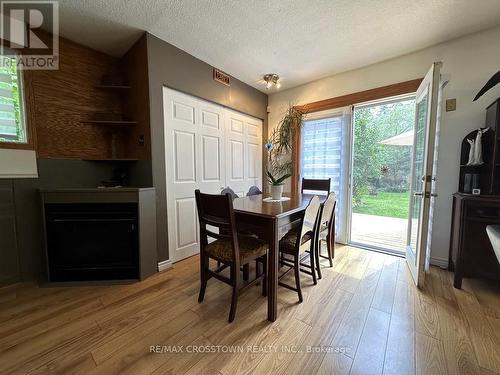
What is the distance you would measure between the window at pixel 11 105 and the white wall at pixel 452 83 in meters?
3.63

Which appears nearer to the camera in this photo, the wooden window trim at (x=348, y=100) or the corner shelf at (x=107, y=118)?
the corner shelf at (x=107, y=118)

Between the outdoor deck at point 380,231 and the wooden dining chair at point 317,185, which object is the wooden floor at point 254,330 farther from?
the wooden dining chair at point 317,185

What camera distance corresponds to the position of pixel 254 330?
144 cm

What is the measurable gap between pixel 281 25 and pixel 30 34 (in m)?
2.50

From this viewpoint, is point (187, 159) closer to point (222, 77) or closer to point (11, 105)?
point (222, 77)

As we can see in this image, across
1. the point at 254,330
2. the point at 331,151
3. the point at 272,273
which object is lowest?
→ the point at 254,330

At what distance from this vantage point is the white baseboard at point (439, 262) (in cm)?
234

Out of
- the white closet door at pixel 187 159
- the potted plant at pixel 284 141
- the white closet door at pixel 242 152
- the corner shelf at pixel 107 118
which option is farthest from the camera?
the potted plant at pixel 284 141

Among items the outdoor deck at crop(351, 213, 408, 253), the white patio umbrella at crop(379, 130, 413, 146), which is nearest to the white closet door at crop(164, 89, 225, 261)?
the outdoor deck at crop(351, 213, 408, 253)

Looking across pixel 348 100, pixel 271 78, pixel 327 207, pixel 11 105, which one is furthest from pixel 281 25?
pixel 11 105

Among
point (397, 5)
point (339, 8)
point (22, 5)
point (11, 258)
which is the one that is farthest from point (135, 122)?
point (397, 5)

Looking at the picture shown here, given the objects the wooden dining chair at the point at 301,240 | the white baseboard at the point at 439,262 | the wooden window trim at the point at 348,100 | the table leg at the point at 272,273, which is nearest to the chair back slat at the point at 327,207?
the wooden dining chair at the point at 301,240

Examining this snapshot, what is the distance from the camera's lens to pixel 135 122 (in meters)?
2.34

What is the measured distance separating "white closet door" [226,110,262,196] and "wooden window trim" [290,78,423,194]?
678 mm
